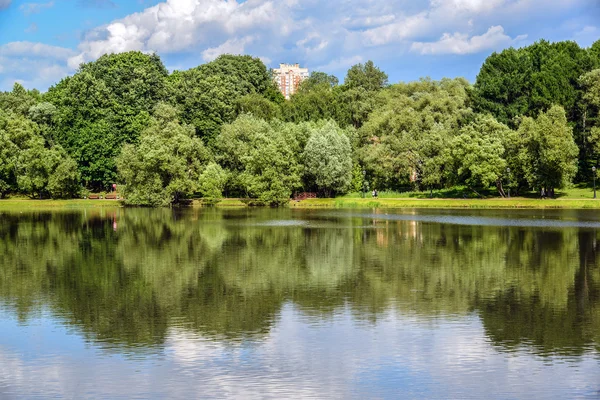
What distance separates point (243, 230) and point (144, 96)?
63311 mm

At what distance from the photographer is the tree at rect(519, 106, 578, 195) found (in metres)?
78.1

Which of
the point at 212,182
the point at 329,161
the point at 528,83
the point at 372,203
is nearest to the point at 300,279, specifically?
the point at 372,203

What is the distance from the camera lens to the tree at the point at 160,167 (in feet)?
291

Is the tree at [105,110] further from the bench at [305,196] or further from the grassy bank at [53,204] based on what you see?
the bench at [305,196]

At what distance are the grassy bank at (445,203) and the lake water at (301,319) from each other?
3597 cm

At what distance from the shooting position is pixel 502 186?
89.1m

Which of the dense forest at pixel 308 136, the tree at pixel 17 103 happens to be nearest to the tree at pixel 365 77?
the dense forest at pixel 308 136

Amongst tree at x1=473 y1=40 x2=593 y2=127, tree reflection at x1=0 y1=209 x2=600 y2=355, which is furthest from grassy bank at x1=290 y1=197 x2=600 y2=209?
tree reflection at x1=0 y1=209 x2=600 y2=355

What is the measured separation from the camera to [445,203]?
269ft

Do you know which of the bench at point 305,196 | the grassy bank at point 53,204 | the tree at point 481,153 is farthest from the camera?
the bench at point 305,196

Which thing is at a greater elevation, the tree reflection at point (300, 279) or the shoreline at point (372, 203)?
the shoreline at point (372, 203)

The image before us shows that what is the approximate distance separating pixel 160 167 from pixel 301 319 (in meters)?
69.2

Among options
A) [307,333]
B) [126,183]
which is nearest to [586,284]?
[307,333]

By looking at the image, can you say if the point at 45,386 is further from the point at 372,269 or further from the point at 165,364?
the point at 372,269
